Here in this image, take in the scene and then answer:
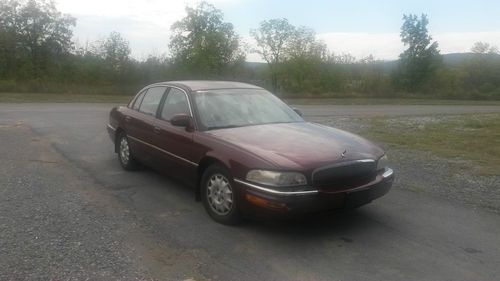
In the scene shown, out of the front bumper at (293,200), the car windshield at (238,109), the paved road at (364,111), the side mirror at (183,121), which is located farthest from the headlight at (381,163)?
the paved road at (364,111)

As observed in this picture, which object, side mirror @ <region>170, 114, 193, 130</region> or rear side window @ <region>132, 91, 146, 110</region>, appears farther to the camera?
rear side window @ <region>132, 91, 146, 110</region>

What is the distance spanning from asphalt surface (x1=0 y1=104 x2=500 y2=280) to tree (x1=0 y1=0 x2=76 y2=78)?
3187cm

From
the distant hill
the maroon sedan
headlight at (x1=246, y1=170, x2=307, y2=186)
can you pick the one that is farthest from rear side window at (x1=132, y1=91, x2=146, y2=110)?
the distant hill

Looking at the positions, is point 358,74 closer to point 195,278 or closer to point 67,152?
point 67,152

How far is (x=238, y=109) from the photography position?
5.69 m

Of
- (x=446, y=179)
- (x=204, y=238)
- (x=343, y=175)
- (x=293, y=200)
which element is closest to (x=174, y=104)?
(x=204, y=238)

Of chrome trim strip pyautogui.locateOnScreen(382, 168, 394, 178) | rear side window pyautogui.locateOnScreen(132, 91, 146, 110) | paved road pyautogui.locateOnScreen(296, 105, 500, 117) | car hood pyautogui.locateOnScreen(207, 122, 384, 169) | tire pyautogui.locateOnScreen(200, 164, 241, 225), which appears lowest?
paved road pyautogui.locateOnScreen(296, 105, 500, 117)

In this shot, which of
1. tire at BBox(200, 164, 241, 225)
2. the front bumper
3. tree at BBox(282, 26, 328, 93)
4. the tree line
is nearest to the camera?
the front bumper

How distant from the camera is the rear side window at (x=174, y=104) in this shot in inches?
227

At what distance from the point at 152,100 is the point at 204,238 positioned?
9.55 ft

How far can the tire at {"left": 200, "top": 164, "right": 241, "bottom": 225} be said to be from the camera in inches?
181

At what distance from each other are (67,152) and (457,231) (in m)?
6.75

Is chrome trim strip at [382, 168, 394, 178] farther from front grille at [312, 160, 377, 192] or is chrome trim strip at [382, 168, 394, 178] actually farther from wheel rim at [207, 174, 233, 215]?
wheel rim at [207, 174, 233, 215]

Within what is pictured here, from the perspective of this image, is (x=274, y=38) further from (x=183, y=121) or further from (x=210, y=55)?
(x=183, y=121)
